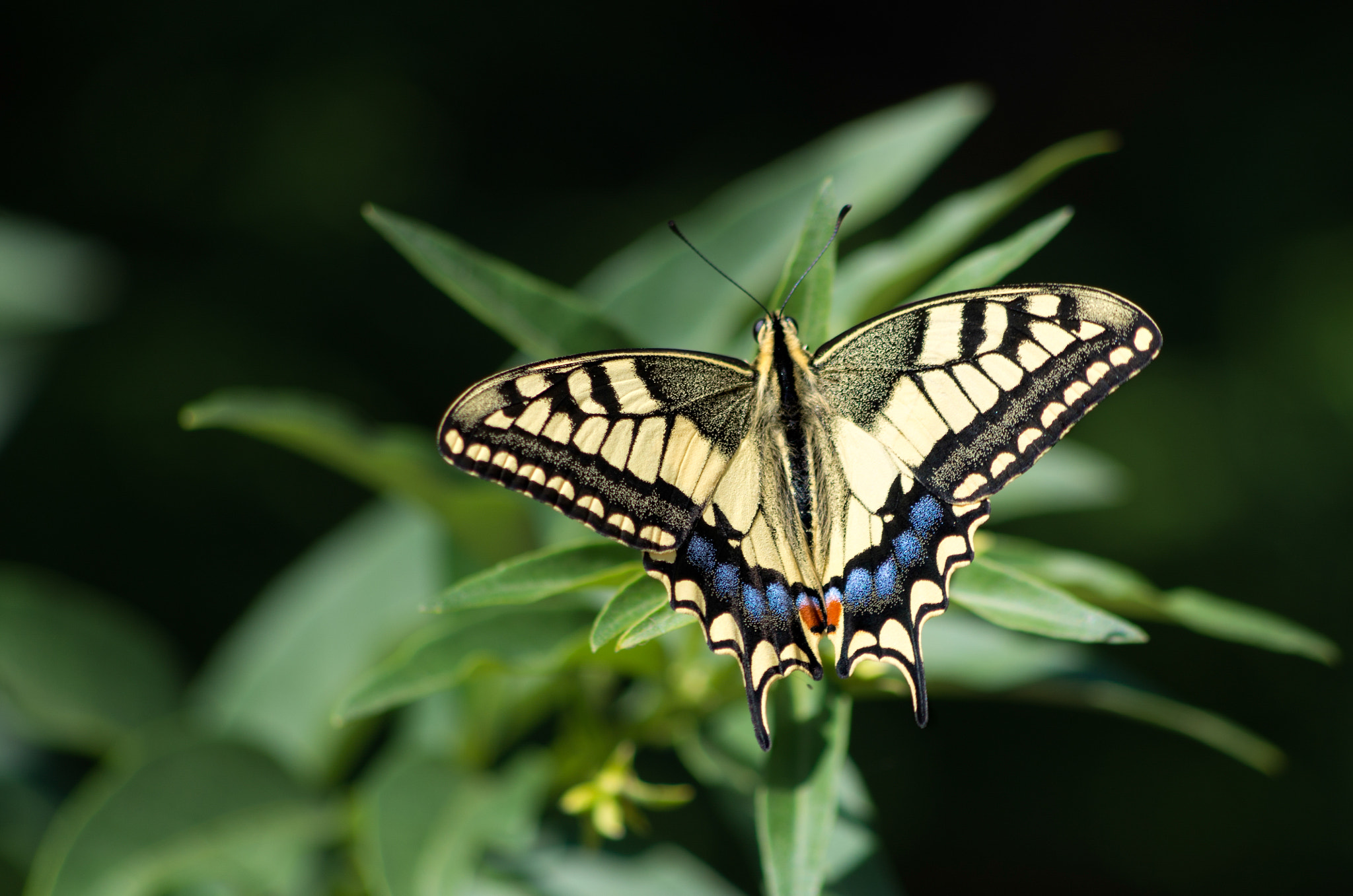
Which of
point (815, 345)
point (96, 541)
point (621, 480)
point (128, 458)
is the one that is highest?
point (815, 345)

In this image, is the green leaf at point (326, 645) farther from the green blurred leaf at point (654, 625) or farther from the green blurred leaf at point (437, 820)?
the green blurred leaf at point (654, 625)

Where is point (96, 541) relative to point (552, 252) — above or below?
below

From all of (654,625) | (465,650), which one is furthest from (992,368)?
(465,650)

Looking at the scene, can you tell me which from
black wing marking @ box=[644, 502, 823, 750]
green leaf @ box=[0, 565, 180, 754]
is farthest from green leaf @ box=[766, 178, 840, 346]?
green leaf @ box=[0, 565, 180, 754]

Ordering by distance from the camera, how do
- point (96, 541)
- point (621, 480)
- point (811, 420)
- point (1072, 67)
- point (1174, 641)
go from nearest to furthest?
point (621, 480), point (811, 420), point (96, 541), point (1174, 641), point (1072, 67)

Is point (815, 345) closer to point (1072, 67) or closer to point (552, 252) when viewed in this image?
point (552, 252)

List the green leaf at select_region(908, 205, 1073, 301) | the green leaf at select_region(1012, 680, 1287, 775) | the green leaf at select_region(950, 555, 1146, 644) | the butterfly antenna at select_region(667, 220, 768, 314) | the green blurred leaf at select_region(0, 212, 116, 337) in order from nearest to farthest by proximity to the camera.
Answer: the green leaf at select_region(950, 555, 1146, 644) → the green leaf at select_region(908, 205, 1073, 301) → the green leaf at select_region(1012, 680, 1287, 775) → the butterfly antenna at select_region(667, 220, 768, 314) → the green blurred leaf at select_region(0, 212, 116, 337)

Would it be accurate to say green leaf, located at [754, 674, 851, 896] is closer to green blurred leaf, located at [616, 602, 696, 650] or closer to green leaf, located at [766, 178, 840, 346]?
green blurred leaf, located at [616, 602, 696, 650]

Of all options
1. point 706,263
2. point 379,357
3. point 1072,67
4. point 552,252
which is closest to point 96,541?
point 379,357
